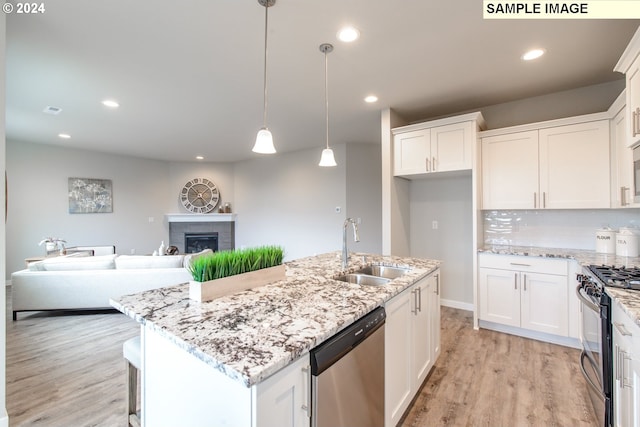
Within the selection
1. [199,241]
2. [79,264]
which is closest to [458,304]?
[79,264]

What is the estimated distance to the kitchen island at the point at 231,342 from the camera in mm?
811

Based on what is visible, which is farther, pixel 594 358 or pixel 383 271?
pixel 383 271

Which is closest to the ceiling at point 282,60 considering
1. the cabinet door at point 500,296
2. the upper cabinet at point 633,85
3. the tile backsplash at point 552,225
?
the upper cabinet at point 633,85

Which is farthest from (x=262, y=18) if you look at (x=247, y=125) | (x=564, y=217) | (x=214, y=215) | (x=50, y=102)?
(x=214, y=215)

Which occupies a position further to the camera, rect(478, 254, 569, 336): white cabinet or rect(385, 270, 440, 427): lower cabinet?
rect(478, 254, 569, 336): white cabinet

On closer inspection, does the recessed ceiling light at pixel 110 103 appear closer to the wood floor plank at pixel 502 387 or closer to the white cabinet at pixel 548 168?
the wood floor plank at pixel 502 387

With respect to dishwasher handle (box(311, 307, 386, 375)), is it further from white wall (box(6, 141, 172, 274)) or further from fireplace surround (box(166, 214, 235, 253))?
white wall (box(6, 141, 172, 274))

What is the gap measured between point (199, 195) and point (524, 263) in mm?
6873

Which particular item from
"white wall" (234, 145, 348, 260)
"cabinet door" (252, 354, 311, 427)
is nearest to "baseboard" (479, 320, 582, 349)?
"white wall" (234, 145, 348, 260)

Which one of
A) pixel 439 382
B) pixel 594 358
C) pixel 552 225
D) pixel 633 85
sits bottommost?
pixel 439 382

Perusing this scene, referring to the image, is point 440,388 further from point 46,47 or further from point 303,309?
point 46,47

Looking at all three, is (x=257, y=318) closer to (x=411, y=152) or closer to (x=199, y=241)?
(x=411, y=152)

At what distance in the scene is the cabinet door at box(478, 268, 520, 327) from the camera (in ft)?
9.33

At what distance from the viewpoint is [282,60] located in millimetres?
2373
